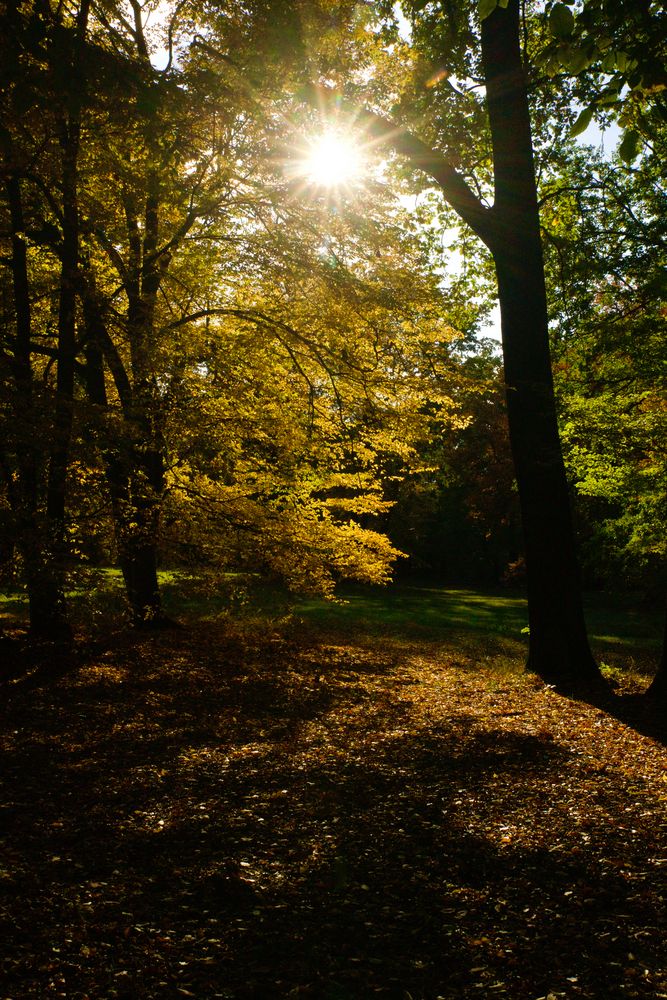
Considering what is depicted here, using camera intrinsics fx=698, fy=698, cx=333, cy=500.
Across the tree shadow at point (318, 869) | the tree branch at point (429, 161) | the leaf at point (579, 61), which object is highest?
the tree branch at point (429, 161)

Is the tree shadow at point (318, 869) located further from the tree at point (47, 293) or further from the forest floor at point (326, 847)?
the tree at point (47, 293)

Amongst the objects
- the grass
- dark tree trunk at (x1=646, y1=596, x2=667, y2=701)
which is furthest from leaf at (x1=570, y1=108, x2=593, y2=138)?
the grass

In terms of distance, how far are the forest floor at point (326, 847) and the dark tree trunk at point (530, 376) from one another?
52.4 inches

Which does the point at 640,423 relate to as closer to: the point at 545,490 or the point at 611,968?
the point at 545,490

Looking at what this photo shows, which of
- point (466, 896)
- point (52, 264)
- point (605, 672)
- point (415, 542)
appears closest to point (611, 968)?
point (466, 896)

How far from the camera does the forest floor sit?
2.98 metres

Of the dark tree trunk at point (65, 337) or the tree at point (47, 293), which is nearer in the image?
the tree at point (47, 293)

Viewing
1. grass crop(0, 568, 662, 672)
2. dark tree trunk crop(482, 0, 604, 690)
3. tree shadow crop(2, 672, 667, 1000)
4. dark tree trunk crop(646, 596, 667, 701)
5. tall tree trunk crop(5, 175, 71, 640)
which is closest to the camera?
tree shadow crop(2, 672, 667, 1000)

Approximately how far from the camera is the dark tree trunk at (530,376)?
9055 millimetres

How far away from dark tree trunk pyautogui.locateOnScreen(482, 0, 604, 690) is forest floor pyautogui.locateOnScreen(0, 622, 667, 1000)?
4.36 ft

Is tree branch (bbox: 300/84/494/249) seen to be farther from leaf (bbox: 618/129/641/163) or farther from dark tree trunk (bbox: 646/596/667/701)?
dark tree trunk (bbox: 646/596/667/701)

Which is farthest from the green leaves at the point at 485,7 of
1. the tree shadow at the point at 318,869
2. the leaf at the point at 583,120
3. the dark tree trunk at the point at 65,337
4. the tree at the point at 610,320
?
the tree at the point at 610,320

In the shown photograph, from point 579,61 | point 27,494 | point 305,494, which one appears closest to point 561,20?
point 579,61

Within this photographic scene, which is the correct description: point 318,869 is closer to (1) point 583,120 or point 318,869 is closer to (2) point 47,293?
(1) point 583,120
